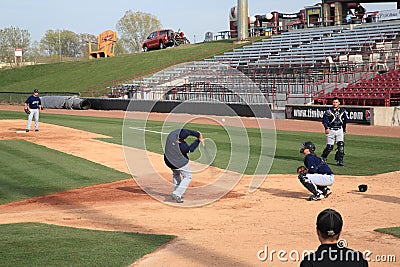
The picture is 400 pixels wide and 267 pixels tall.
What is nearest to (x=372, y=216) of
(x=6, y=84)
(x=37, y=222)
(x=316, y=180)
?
(x=316, y=180)

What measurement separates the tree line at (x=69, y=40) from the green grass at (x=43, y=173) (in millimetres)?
78666

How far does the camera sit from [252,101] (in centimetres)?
3666

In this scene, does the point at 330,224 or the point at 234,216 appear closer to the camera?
→ the point at 330,224

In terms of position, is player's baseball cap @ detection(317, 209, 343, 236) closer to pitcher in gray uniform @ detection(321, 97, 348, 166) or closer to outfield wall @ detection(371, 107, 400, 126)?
pitcher in gray uniform @ detection(321, 97, 348, 166)

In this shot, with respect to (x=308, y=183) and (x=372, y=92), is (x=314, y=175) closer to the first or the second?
(x=308, y=183)

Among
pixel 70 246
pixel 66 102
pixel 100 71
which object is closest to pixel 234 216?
pixel 70 246

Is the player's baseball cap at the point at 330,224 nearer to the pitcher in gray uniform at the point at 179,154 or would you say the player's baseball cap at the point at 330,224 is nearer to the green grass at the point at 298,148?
the pitcher in gray uniform at the point at 179,154

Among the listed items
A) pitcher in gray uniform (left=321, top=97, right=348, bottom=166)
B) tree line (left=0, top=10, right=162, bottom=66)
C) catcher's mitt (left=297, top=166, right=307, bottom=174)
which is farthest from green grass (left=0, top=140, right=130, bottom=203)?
tree line (left=0, top=10, right=162, bottom=66)

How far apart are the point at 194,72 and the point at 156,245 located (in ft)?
124

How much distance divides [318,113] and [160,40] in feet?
166

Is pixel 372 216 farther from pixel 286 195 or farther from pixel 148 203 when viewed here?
pixel 148 203

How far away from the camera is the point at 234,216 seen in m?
11.4

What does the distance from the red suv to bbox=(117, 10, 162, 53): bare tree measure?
44.4 meters

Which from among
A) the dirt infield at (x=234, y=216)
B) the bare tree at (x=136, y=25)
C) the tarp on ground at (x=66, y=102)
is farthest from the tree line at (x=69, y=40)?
the dirt infield at (x=234, y=216)
